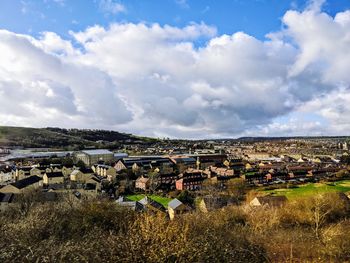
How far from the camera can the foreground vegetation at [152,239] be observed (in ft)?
34.6

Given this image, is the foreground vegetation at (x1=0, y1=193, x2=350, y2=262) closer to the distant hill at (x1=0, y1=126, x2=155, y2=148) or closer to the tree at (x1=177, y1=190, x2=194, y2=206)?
the tree at (x1=177, y1=190, x2=194, y2=206)

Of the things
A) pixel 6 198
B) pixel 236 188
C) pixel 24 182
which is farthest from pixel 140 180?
pixel 6 198

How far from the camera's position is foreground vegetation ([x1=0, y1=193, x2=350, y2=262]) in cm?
1054

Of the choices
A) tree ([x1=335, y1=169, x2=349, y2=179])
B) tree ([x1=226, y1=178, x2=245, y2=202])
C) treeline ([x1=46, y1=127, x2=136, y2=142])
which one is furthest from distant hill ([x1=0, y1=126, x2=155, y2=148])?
tree ([x1=335, y1=169, x2=349, y2=179])

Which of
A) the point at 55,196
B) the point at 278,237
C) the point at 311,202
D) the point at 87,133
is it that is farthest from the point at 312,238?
the point at 87,133

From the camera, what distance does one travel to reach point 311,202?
1303 inches

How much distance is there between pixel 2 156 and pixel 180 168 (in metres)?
51.9

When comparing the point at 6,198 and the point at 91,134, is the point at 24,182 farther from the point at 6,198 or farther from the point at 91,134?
the point at 91,134

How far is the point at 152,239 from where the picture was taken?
1062cm

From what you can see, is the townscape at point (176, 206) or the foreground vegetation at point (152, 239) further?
the townscape at point (176, 206)

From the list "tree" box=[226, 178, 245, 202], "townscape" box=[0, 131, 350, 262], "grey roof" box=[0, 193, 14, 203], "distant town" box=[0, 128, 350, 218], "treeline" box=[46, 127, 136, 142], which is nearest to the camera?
"townscape" box=[0, 131, 350, 262]

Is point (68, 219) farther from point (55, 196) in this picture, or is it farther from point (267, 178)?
point (267, 178)

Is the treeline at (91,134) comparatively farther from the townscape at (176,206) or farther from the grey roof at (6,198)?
the grey roof at (6,198)

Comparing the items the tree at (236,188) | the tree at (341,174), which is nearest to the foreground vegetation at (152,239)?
the tree at (236,188)
